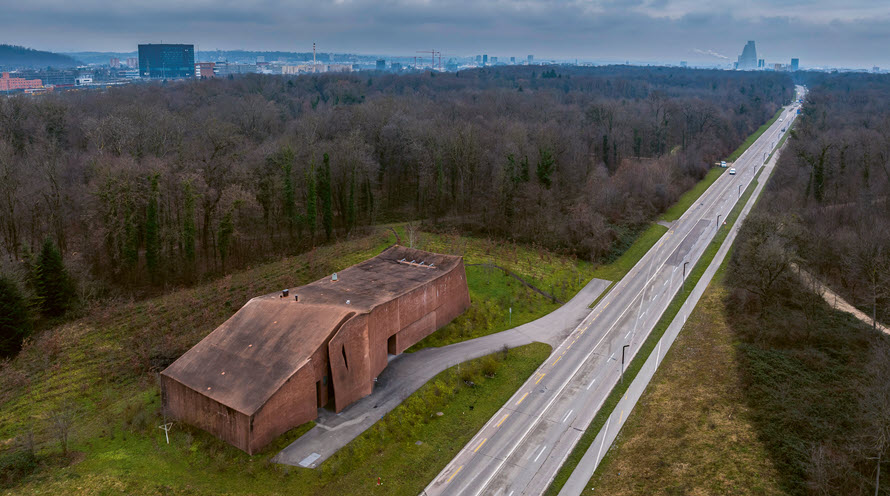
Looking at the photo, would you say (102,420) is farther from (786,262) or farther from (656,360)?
(786,262)

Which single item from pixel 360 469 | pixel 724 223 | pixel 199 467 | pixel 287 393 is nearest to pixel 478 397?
pixel 360 469

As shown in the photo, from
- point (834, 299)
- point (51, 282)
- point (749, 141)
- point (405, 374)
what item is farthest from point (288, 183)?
point (749, 141)

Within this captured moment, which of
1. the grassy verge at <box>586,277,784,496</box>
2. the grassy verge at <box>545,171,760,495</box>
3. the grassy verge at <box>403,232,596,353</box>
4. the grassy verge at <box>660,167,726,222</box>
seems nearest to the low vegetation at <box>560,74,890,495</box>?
the grassy verge at <box>586,277,784,496</box>

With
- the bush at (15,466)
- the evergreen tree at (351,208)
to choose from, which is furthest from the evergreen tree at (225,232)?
the bush at (15,466)

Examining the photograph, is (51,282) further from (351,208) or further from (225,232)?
(351,208)

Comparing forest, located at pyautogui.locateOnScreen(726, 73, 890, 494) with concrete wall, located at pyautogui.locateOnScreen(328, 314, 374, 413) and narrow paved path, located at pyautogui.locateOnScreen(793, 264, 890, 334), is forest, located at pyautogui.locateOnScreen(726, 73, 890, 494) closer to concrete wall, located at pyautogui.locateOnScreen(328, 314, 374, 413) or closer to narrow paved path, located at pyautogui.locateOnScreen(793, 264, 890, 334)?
narrow paved path, located at pyautogui.locateOnScreen(793, 264, 890, 334)

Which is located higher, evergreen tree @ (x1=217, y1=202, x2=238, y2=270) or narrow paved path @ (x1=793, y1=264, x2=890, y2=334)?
evergreen tree @ (x1=217, y1=202, x2=238, y2=270)
